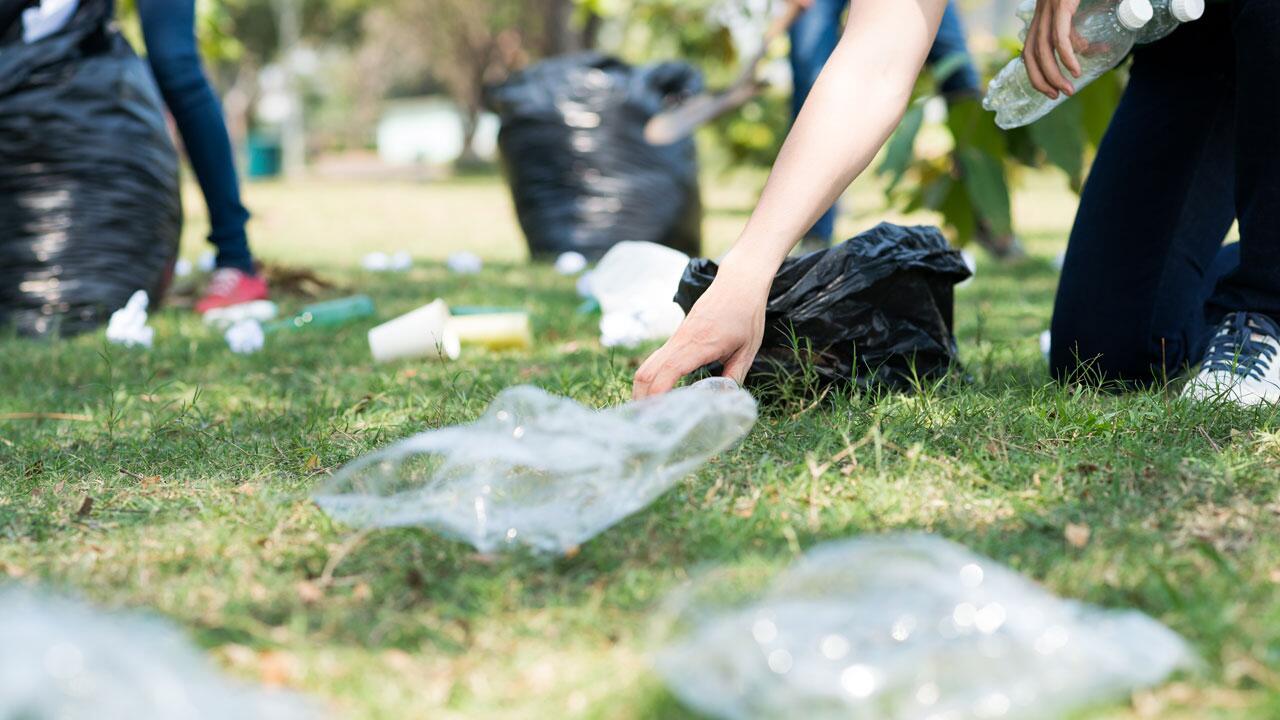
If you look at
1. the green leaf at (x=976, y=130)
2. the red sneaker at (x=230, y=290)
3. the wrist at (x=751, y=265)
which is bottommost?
the red sneaker at (x=230, y=290)

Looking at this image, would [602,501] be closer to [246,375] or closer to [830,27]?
[246,375]

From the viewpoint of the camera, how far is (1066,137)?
3471 millimetres

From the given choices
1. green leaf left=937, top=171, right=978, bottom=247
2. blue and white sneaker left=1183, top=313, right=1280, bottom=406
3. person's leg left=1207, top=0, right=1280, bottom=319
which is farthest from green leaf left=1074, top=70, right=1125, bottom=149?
blue and white sneaker left=1183, top=313, right=1280, bottom=406

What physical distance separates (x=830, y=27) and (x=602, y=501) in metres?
3.28

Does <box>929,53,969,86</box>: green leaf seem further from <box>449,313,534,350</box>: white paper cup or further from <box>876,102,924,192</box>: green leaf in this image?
<box>449,313,534,350</box>: white paper cup

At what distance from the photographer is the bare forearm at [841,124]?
1.70m

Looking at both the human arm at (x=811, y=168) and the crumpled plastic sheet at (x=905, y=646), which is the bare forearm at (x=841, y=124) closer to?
the human arm at (x=811, y=168)

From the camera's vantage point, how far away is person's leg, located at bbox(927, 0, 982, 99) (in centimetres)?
426

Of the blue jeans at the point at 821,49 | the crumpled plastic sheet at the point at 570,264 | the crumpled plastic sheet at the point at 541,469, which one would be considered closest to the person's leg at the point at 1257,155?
the crumpled plastic sheet at the point at 541,469

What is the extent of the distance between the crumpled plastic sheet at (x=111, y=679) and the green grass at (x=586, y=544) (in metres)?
0.08

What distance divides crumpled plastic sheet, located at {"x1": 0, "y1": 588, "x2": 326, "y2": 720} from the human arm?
2.50 ft

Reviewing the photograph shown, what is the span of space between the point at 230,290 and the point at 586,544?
263cm

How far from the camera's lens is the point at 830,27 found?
4.40 meters

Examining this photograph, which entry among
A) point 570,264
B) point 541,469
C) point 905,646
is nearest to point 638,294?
point 541,469
